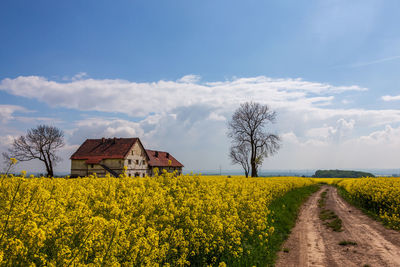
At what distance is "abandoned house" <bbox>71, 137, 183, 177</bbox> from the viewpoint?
44406mm

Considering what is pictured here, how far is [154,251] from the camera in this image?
16.2 feet

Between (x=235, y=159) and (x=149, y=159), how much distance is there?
18009mm

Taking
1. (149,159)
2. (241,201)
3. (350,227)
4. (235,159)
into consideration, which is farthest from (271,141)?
(241,201)

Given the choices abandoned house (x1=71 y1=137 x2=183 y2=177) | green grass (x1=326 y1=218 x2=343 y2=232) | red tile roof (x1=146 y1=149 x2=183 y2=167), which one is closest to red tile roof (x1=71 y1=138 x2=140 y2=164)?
abandoned house (x1=71 y1=137 x2=183 y2=177)

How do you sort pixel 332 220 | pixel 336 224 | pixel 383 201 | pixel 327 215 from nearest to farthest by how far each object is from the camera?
1. pixel 336 224
2. pixel 332 220
3. pixel 327 215
4. pixel 383 201

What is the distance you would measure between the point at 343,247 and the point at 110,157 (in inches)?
1608

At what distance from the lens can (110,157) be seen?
44812 mm

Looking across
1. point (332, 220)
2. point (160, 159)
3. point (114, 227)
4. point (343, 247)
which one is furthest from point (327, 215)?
point (160, 159)

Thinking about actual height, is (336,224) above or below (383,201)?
below

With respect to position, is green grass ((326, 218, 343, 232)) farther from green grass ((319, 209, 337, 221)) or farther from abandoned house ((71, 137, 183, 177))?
abandoned house ((71, 137, 183, 177))

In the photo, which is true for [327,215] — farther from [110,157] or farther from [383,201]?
[110,157]

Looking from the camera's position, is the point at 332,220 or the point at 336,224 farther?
the point at 332,220

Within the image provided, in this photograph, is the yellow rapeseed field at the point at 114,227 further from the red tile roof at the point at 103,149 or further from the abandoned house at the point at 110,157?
the red tile roof at the point at 103,149

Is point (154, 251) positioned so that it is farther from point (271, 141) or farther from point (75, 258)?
point (271, 141)
